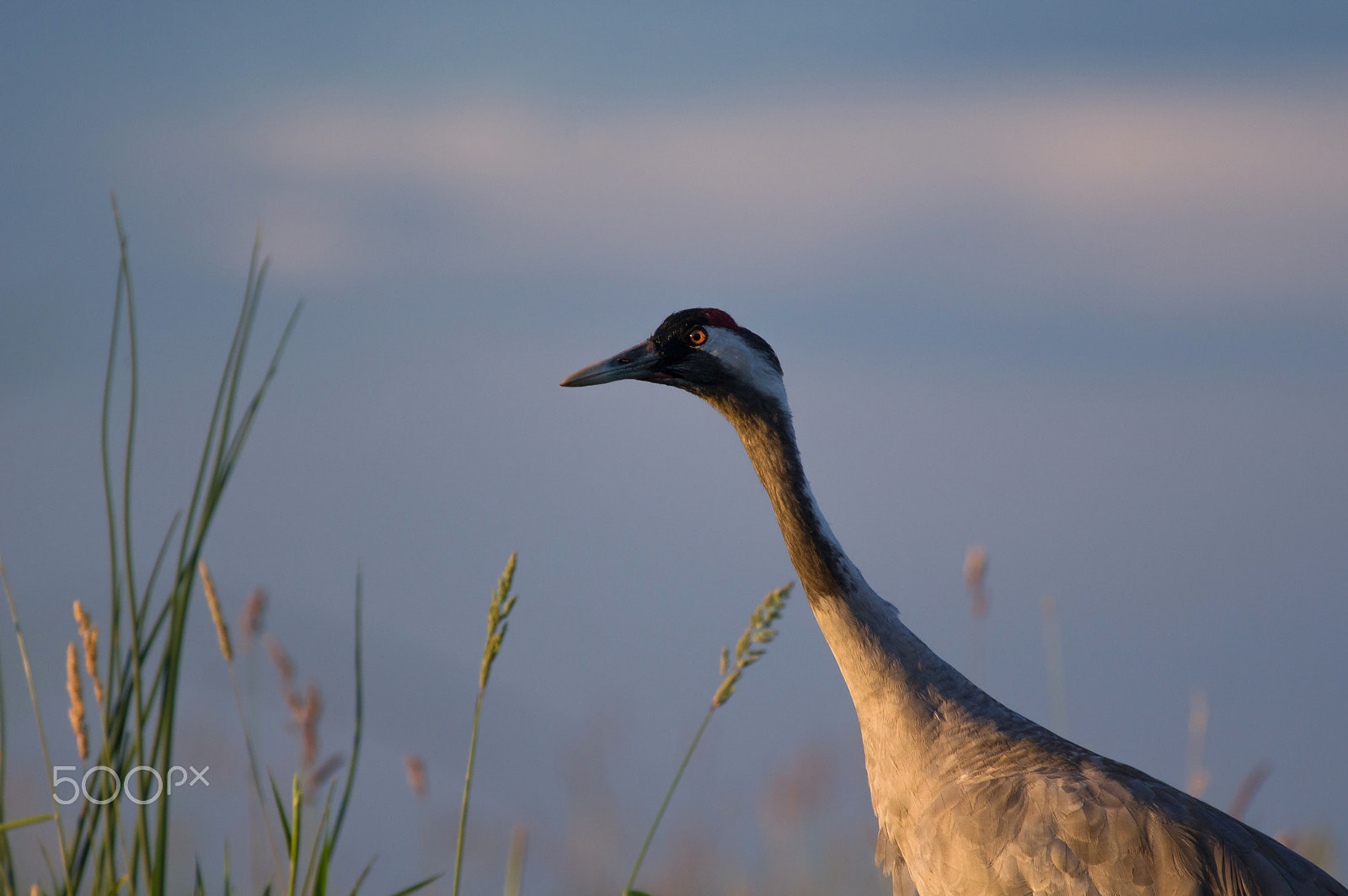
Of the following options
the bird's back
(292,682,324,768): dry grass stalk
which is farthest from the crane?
(292,682,324,768): dry grass stalk

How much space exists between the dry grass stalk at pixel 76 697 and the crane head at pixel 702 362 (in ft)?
7.36

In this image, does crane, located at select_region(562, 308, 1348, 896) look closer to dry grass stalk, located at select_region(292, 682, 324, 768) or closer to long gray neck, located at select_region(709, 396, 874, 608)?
long gray neck, located at select_region(709, 396, 874, 608)

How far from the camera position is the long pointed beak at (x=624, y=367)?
13.9 feet

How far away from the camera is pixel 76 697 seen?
2242 millimetres

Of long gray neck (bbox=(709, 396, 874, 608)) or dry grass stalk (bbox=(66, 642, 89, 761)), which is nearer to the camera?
dry grass stalk (bbox=(66, 642, 89, 761))

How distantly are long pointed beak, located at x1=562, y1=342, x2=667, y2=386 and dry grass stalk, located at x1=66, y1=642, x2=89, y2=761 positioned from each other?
7.56ft

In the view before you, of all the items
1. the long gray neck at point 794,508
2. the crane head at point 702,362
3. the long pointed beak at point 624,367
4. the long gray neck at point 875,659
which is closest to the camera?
the long gray neck at point 875,659

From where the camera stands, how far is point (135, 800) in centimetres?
234

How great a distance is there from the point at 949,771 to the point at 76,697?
9.23ft

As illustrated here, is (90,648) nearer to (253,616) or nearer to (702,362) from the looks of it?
(253,616)

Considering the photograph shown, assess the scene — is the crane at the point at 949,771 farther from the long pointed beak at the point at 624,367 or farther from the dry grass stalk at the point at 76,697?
the dry grass stalk at the point at 76,697

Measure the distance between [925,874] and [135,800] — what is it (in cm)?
263

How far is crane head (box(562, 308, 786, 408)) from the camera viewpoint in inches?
160

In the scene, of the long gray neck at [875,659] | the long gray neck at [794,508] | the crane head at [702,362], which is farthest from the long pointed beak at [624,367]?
the long gray neck at [875,659]
